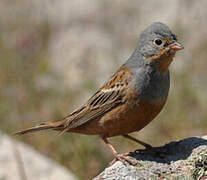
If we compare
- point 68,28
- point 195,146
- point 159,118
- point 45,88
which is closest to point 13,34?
point 68,28

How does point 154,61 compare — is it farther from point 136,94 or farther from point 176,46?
point 136,94

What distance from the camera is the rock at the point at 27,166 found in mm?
8211

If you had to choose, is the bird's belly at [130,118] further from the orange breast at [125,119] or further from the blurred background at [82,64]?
the blurred background at [82,64]

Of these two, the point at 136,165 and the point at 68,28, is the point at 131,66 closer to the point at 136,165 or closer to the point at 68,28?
the point at 136,165

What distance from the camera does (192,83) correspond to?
10461 millimetres

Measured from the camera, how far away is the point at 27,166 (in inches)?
328

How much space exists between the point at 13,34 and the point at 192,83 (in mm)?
5653

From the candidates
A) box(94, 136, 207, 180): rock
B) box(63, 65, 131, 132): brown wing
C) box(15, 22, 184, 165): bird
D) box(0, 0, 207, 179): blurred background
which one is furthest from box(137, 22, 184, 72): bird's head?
box(0, 0, 207, 179): blurred background

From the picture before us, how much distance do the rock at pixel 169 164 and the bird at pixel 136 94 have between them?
0.21 meters

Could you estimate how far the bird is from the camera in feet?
22.5

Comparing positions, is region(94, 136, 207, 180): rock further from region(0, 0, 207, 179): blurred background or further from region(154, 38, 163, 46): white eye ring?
region(0, 0, 207, 179): blurred background

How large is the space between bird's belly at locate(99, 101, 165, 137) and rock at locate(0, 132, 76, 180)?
4.49 feet

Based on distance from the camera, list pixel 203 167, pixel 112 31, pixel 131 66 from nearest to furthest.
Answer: pixel 203 167 < pixel 131 66 < pixel 112 31

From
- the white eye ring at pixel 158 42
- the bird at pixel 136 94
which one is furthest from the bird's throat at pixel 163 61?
the white eye ring at pixel 158 42
